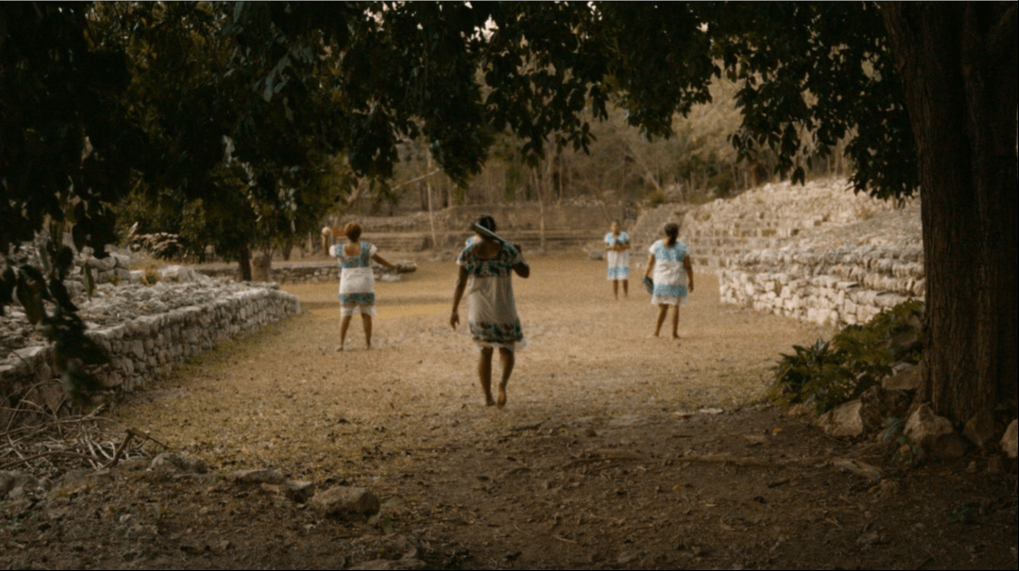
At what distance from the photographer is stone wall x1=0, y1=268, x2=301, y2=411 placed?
659cm

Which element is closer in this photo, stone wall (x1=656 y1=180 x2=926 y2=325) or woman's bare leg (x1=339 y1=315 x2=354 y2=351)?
woman's bare leg (x1=339 y1=315 x2=354 y2=351)

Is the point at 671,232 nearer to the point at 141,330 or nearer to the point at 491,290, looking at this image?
the point at 491,290

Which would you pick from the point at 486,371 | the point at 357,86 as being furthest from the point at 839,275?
the point at 357,86

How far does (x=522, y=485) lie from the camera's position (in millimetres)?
5484

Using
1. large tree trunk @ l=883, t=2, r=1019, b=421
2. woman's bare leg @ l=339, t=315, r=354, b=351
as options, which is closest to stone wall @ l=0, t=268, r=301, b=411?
woman's bare leg @ l=339, t=315, r=354, b=351

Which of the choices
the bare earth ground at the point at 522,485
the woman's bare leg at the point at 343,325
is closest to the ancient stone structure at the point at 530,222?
the woman's bare leg at the point at 343,325

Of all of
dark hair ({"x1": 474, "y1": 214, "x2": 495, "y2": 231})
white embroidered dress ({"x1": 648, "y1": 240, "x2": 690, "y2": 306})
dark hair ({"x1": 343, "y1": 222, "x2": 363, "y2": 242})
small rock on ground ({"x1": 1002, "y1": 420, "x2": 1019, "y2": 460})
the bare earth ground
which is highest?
dark hair ({"x1": 343, "y1": 222, "x2": 363, "y2": 242})

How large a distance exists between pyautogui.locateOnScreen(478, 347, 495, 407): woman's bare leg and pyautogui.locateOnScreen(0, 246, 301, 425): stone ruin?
3124 mm

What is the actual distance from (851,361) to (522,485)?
274 cm

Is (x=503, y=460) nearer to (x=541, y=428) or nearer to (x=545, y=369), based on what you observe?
(x=541, y=428)

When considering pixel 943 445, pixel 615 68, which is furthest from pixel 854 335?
pixel 615 68

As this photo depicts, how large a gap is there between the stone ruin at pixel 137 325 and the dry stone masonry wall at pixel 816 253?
7.08 m

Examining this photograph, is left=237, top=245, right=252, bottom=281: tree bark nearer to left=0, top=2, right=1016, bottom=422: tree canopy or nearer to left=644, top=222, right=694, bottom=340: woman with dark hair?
left=644, top=222, right=694, bottom=340: woman with dark hair

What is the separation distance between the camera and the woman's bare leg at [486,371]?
7.79m
